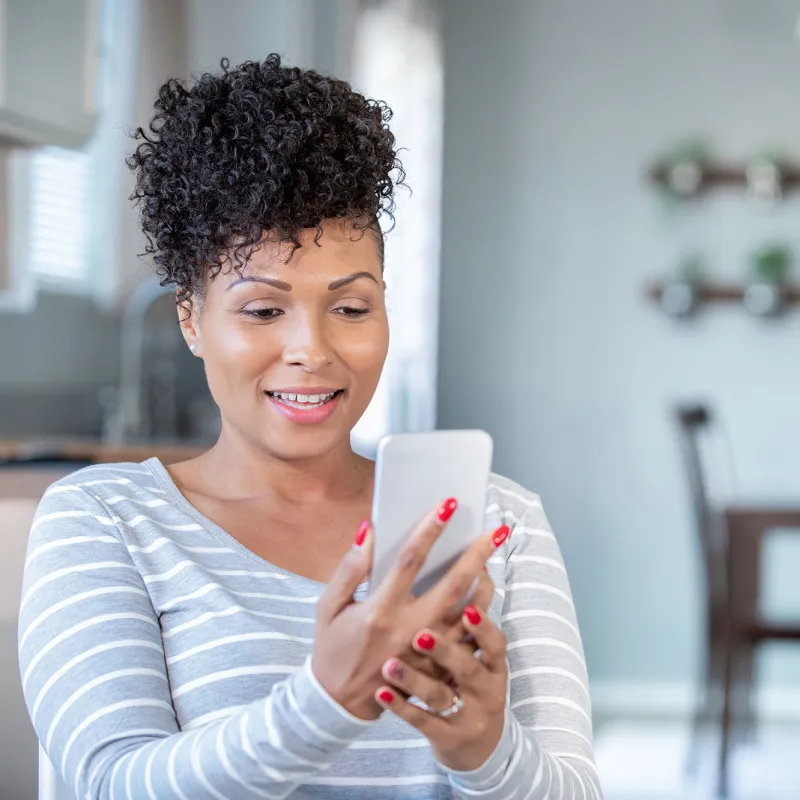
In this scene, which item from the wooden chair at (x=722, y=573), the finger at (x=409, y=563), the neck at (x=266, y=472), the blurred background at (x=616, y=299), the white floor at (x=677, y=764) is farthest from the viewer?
the blurred background at (x=616, y=299)

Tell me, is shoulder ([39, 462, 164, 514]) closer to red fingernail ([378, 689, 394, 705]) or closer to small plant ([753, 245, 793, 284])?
red fingernail ([378, 689, 394, 705])

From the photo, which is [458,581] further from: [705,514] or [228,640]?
[705,514]

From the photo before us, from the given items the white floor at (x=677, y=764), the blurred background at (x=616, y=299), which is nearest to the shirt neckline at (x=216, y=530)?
the white floor at (x=677, y=764)

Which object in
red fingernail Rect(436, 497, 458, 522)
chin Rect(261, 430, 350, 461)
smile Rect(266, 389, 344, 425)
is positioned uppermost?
smile Rect(266, 389, 344, 425)

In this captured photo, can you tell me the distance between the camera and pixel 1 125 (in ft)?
6.89

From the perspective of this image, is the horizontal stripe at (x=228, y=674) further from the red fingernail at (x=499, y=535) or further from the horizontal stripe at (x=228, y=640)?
the red fingernail at (x=499, y=535)

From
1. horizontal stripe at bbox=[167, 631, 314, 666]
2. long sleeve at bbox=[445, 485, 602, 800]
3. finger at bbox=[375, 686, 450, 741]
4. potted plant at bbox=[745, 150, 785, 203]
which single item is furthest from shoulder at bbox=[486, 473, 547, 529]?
potted plant at bbox=[745, 150, 785, 203]

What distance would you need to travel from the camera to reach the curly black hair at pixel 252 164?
3.49 feet

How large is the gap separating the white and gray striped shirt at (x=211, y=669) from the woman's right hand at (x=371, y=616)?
0.06 ft

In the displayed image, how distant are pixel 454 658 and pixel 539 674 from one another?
0.95 ft

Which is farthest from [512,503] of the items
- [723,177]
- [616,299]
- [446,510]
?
[723,177]

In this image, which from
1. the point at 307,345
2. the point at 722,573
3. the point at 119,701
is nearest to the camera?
the point at 119,701

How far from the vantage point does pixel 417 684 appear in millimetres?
805

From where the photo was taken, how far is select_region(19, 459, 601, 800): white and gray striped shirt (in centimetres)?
86
